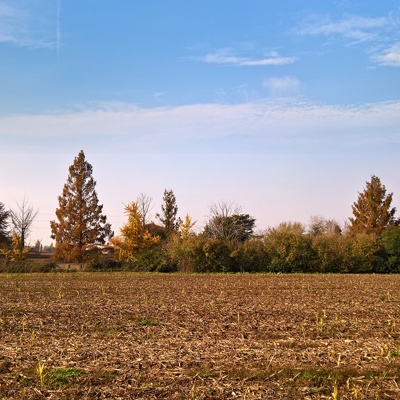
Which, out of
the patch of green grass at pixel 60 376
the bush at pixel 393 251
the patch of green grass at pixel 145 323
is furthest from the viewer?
the bush at pixel 393 251

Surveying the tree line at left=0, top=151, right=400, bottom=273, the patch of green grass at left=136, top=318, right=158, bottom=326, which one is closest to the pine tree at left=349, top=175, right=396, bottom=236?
the tree line at left=0, top=151, right=400, bottom=273

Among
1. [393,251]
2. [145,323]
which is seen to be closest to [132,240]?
[393,251]

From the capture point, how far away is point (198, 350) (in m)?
9.71

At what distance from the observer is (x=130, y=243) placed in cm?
5047

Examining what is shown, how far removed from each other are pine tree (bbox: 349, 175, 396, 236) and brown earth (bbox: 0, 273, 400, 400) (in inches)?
1753

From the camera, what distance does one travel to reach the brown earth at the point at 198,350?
7156 millimetres

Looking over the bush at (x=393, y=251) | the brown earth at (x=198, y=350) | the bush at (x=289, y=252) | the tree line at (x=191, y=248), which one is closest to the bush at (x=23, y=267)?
the tree line at (x=191, y=248)

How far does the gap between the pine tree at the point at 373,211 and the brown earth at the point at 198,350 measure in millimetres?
44539

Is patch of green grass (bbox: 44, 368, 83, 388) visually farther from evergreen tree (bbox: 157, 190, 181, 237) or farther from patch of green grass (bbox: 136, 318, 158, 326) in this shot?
evergreen tree (bbox: 157, 190, 181, 237)

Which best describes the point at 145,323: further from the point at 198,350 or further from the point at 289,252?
the point at 289,252

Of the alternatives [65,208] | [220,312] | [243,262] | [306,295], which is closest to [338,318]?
[220,312]

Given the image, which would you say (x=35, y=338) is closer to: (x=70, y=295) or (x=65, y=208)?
(x=70, y=295)

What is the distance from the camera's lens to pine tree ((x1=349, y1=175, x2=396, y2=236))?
197 ft

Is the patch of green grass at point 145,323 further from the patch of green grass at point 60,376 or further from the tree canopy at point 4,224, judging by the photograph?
the tree canopy at point 4,224
